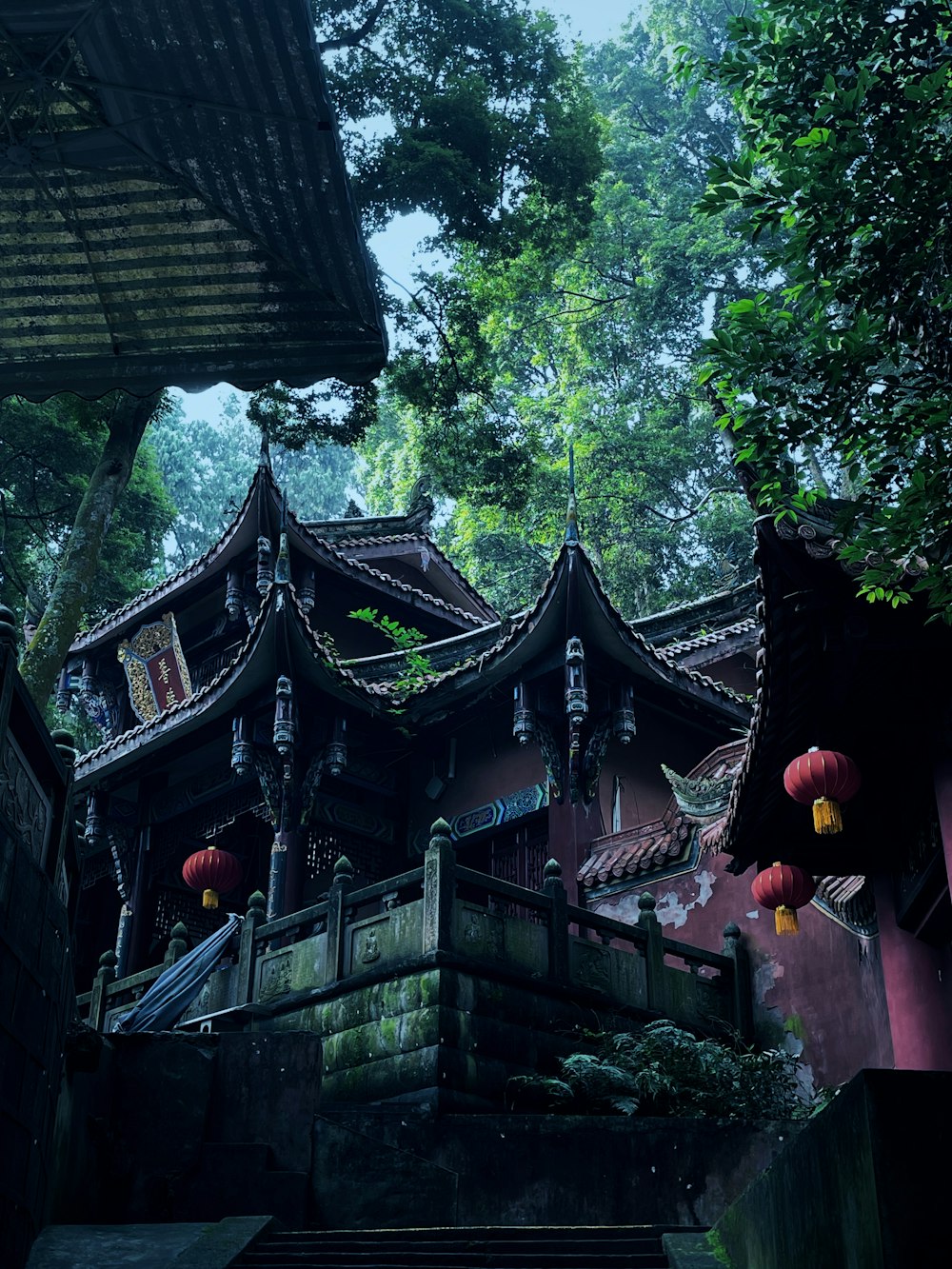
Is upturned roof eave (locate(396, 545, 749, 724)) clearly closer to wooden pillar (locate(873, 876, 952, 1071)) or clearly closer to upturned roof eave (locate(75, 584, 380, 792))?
upturned roof eave (locate(75, 584, 380, 792))

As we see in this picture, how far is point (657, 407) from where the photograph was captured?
30.4 meters

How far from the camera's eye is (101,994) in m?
13.4

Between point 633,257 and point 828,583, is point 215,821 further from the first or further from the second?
point 633,257

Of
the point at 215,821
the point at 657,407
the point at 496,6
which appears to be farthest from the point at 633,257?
the point at 215,821

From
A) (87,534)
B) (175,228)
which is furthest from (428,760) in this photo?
(175,228)

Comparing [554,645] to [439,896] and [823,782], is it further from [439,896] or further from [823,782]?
[823,782]

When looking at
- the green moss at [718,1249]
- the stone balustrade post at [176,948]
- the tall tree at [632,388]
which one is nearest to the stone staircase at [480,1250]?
the green moss at [718,1249]

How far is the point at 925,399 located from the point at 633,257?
27366mm

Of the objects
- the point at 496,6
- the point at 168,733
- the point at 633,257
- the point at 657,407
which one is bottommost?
the point at 168,733

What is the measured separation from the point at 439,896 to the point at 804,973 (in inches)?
134

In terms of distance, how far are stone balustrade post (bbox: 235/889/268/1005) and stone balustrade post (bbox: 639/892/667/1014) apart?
3504mm

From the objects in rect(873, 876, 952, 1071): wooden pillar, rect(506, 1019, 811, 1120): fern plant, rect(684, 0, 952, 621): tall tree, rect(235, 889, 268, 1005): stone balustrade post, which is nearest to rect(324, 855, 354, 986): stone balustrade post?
rect(235, 889, 268, 1005): stone balustrade post

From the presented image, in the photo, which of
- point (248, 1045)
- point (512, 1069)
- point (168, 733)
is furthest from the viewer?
point (168, 733)

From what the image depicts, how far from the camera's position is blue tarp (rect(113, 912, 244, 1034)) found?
11.8 m
